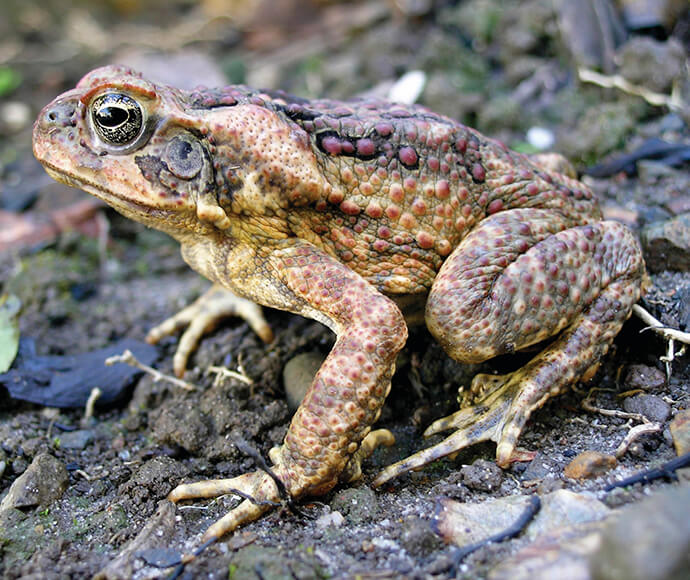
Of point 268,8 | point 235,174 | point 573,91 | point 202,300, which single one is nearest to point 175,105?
point 235,174

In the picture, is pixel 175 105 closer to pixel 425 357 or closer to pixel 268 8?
pixel 425 357

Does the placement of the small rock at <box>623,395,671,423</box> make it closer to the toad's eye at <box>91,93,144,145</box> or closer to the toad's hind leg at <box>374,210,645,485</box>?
the toad's hind leg at <box>374,210,645,485</box>

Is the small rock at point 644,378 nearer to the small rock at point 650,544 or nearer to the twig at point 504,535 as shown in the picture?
the twig at point 504,535

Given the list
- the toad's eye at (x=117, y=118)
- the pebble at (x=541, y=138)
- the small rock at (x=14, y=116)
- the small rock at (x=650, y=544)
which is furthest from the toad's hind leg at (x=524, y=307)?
the small rock at (x=14, y=116)

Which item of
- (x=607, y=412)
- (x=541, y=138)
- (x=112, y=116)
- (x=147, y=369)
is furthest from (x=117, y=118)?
(x=541, y=138)

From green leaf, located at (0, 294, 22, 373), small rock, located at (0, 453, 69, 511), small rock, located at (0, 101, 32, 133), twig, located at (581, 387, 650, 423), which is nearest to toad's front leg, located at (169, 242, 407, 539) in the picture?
small rock, located at (0, 453, 69, 511)

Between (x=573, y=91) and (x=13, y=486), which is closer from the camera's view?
(x=13, y=486)
